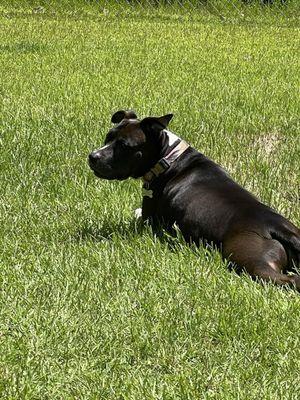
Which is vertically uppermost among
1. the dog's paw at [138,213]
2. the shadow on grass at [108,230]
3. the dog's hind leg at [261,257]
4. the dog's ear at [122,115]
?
the dog's ear at [122,115]

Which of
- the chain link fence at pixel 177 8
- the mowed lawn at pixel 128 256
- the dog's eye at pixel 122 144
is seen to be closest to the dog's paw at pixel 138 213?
the mowed lawn at pixel 128 256

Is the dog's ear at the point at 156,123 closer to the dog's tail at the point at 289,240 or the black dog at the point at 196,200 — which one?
the black dog at the point at 196,200

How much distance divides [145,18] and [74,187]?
1146cm

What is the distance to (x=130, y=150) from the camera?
5000mm

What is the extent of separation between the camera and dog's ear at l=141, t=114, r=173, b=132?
16.1ft

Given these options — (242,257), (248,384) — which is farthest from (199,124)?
(248,384)

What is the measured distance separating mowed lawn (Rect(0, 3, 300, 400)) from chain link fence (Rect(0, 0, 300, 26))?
6862 millimetres

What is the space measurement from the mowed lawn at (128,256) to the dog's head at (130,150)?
335 mm

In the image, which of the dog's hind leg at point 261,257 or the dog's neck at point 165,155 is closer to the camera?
the dog's hind leg at point 261,257

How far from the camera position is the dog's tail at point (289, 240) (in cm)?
418

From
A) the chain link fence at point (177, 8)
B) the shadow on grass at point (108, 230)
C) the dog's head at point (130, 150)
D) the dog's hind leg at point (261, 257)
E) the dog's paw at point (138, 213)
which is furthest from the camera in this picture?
the chain link fence at point (177, 8)

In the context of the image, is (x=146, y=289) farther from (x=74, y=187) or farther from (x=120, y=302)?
(x=74, y=187)

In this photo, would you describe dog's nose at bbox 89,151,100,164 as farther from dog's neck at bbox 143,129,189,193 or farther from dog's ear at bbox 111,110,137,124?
dog's ear at bbox 111,110,137,124

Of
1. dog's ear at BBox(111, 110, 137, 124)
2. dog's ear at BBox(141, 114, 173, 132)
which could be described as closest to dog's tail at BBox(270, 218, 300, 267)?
dog's ear at BBox(141, 114, 173, 132)
